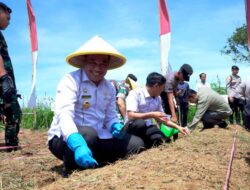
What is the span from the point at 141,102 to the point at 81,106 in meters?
1.35

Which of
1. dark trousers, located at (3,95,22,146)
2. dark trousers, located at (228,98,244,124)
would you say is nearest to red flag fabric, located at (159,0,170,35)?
dark trousers, located at (228,98,244,124)

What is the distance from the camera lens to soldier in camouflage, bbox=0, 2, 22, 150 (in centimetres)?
377

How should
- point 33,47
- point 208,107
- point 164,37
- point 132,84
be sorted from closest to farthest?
1. point 208,107
2. point 132,84
3. point 164,37
4. point 33,47

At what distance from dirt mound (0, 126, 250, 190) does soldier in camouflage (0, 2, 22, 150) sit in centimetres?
39

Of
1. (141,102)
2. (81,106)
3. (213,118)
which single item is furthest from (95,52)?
(213,118)

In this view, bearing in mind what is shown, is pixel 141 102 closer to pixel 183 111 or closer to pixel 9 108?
pixel 9 108

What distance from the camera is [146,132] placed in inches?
154

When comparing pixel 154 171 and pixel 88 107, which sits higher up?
pixel 88 107

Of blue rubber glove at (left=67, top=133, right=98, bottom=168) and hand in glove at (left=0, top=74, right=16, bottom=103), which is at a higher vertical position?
hand in glove at (left=0, top=74, right=16, bottom=103)

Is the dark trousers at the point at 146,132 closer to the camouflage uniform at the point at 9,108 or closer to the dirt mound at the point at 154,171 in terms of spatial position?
the dirt mound at the point at 154,171

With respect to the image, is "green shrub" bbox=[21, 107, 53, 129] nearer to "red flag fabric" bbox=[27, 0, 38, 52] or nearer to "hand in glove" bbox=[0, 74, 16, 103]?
"red flag fabric" bbox=[27, 0, 38, 52]

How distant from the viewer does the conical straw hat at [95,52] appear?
8.49 feet

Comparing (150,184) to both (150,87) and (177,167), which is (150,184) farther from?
(150,87)

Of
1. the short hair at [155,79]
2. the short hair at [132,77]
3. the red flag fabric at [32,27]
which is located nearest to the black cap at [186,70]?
the short hair at [132,77]
